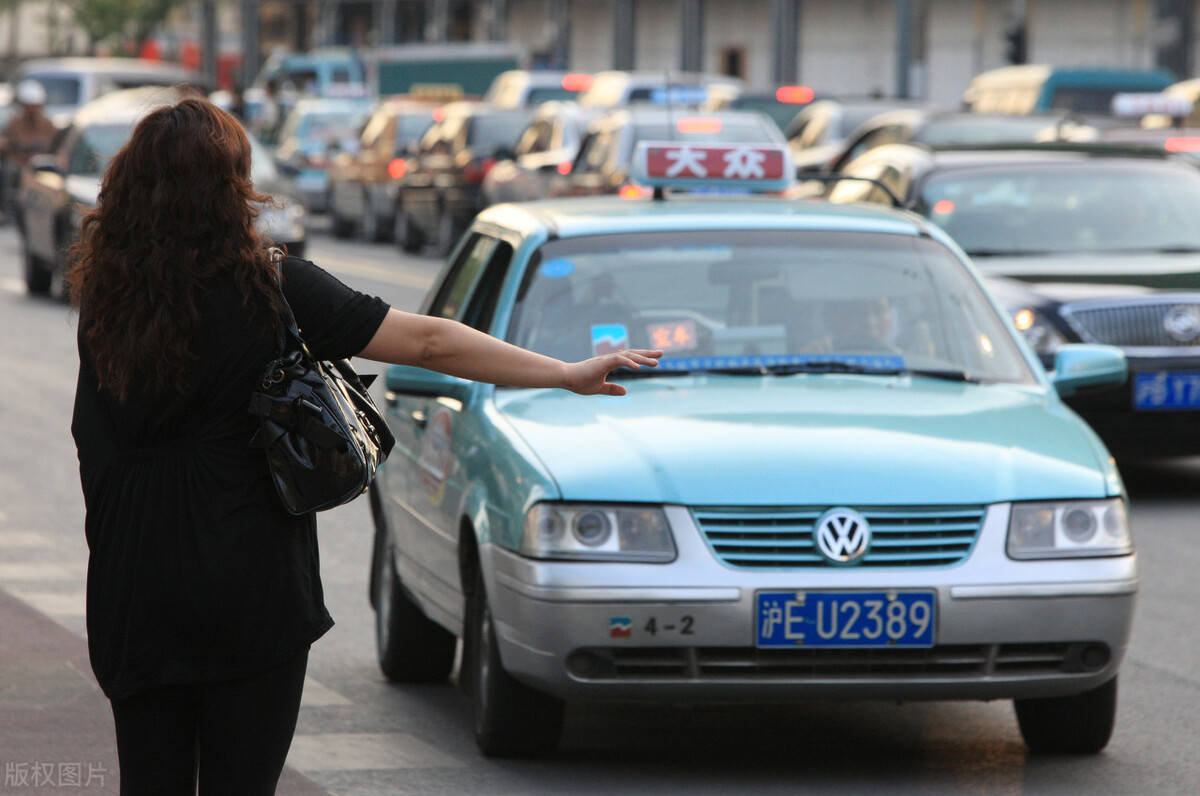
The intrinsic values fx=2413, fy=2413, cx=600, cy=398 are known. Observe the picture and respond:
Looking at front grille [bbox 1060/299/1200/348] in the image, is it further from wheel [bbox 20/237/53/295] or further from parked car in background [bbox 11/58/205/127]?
parked car in background [bbox 11/58/205/127]

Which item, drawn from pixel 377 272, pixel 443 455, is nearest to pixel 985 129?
pixel 377 272

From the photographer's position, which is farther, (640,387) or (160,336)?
(640,387)

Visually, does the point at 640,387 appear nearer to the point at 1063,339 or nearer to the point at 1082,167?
the point at 1063,339

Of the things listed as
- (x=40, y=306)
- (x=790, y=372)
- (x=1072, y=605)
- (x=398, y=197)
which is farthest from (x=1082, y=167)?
(x=398, y=197)

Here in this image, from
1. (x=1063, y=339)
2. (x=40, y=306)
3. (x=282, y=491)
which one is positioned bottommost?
(x=40, y=306)

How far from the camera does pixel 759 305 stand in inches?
269

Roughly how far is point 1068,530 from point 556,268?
180cm

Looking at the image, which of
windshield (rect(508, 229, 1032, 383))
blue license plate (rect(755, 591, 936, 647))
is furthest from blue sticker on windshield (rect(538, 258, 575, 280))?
blue license plate (rect(755, 591, 936, 647))

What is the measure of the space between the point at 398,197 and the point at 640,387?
24.4 meters

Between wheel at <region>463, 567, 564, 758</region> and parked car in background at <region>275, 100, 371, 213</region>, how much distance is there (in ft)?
93.0

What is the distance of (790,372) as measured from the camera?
21.8 feet

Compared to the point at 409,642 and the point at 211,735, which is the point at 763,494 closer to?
the point at 409,642

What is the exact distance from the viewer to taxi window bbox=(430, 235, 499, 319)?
7.35 meters

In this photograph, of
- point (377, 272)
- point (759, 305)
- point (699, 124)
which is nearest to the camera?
point (759, 305)
